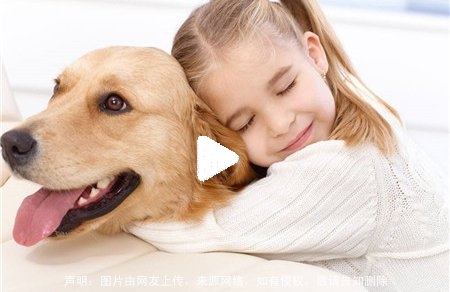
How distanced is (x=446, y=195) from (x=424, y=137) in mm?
1320

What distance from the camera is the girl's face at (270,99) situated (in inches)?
59.1

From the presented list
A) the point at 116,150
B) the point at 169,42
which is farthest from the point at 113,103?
the point at 169,42

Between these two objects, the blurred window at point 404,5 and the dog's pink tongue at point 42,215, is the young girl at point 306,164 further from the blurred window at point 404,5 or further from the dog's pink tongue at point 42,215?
the blurred window at point 404,5

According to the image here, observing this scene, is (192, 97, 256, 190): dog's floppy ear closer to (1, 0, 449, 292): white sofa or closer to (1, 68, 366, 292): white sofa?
(1, 68, 366, 292): white sofa

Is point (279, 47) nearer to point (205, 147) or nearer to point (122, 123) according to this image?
point (205, 147)

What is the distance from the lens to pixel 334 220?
139 centimetres

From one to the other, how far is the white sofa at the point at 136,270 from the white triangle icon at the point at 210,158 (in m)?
0.19

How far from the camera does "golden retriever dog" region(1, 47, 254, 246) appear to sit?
131 centimetres

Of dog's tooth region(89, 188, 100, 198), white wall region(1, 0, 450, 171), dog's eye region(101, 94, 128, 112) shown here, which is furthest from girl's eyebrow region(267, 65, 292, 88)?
white wall region(1, 0, 450, 171)

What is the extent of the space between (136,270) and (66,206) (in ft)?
0.66

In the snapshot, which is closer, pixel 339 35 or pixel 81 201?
pixel 81 201

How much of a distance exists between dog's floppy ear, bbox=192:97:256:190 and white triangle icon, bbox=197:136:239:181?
0.01m

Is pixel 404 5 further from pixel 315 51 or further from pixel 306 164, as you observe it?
pixel 306 164

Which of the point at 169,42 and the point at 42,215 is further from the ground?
the point at 42,215
